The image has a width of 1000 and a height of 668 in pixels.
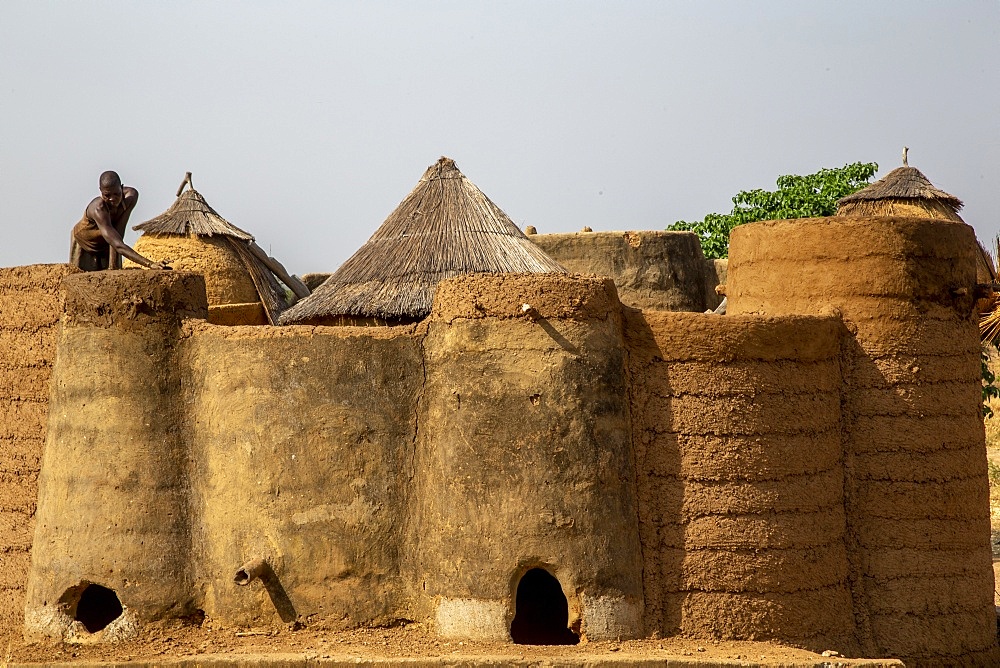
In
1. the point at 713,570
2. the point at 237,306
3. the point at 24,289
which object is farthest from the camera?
the point at 237,306

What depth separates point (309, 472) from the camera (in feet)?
36.3

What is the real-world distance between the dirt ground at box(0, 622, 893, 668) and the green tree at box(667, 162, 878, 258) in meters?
15.2

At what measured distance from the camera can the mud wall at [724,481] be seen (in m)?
11.1

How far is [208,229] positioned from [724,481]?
29.6ft

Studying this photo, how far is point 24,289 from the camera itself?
11938mm

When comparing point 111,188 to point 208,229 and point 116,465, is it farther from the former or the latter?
point 208,229

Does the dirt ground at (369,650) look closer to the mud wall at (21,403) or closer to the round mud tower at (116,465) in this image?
the round mud tower at (116,465)

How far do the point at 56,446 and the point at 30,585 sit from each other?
1.14 m

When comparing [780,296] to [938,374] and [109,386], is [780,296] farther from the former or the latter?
[109,386]

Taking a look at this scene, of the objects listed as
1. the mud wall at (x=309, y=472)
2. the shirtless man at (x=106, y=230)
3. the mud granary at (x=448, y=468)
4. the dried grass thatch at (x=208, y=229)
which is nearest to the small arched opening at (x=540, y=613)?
the mud granary at (x=448, y=468)

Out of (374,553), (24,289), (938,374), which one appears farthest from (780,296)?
(24,289)

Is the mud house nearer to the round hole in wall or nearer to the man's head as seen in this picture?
the round hole in wall

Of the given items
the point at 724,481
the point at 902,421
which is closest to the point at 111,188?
the point at 724,481

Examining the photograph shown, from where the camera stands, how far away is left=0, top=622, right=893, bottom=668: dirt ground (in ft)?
34.1
